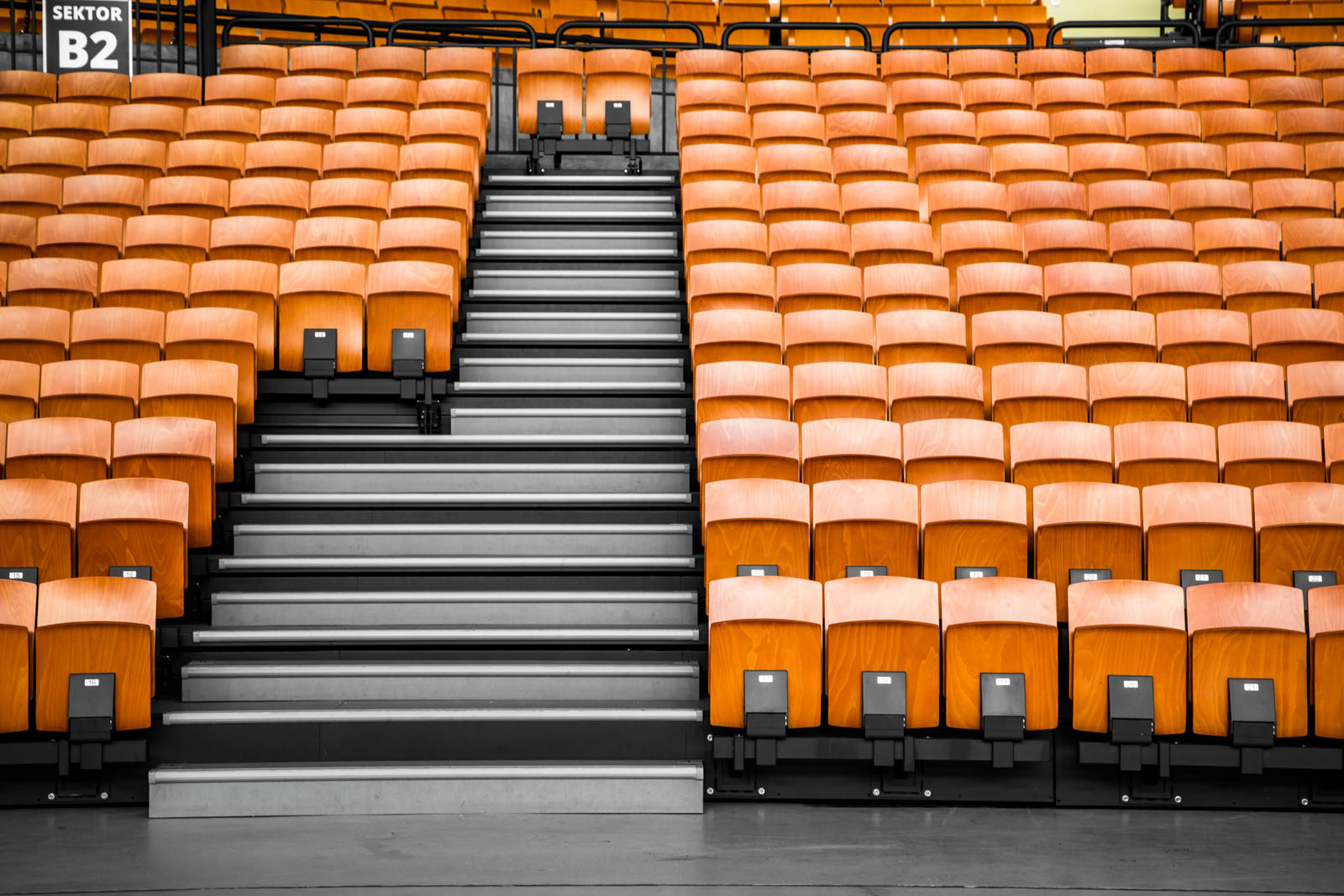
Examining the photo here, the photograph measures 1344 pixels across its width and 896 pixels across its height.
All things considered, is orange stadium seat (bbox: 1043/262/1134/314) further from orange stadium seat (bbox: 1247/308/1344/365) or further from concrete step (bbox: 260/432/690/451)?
concrete step (bbox: 260/432/690/451)

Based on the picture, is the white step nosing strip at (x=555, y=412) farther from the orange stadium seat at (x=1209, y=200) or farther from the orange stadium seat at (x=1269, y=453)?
the orange stadium seat at (x=1209, y=200)

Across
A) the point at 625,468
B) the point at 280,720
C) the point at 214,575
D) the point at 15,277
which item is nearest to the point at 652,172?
the point at 625,468

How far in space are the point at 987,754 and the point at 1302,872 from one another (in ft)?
1.44

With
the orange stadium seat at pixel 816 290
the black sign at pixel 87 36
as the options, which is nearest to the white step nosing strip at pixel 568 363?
the orange stadium seat at pixel 816 290

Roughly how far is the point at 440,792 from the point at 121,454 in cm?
91

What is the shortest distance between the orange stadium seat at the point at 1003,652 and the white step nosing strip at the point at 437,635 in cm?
45

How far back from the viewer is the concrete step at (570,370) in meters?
2.93

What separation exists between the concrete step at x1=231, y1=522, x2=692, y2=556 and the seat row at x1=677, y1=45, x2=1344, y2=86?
6.64ft

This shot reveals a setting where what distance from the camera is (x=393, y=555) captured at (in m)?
2.44

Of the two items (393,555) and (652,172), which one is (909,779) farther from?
(652,172)

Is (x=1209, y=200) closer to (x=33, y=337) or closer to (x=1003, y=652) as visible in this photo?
(x=1003, y=652)

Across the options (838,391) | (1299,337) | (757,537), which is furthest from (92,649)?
(1299,337)

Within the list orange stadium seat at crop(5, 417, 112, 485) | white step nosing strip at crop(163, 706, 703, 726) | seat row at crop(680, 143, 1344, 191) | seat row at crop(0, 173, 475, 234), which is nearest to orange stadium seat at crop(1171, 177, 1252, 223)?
seat row at crop(680, 143, 1344, 191)

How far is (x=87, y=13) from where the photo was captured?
12.6 feet
